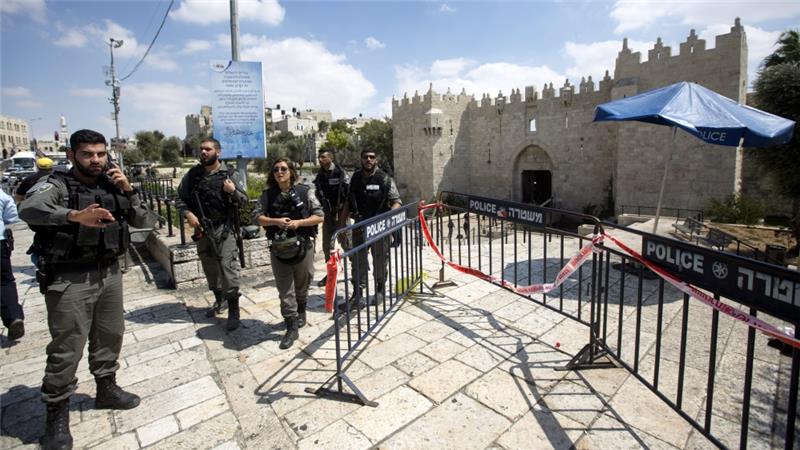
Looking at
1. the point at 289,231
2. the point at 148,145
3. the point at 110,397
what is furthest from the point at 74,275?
the point at 148,145

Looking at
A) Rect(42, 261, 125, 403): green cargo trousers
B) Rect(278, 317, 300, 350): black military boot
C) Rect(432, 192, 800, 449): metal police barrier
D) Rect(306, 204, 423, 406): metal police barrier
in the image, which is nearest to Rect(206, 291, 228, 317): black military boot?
Rect(278, 317, 300, 350): black military boot

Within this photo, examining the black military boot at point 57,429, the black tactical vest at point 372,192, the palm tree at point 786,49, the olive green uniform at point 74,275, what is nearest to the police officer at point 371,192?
the black tactical vest at point 372,192

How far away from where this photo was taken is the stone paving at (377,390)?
2.53 m

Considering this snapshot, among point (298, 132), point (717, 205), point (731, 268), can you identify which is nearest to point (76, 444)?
point (731, 268)

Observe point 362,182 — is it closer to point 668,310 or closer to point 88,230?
point 88,230

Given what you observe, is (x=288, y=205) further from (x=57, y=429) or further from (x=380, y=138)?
(x=380, y=138)

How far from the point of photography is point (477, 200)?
480cm

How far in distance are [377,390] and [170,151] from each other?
56187 mm

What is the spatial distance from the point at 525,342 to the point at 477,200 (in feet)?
5.63

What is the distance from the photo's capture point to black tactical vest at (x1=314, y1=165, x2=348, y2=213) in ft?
17.2

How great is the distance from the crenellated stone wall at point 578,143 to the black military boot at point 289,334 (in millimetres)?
12902

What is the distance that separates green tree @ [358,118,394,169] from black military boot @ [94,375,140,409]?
3777 cm

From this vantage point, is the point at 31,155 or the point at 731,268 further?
the point at 31,155

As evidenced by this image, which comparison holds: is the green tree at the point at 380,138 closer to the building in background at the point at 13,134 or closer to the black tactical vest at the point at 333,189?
the black tactical vest at the point at 333,189
